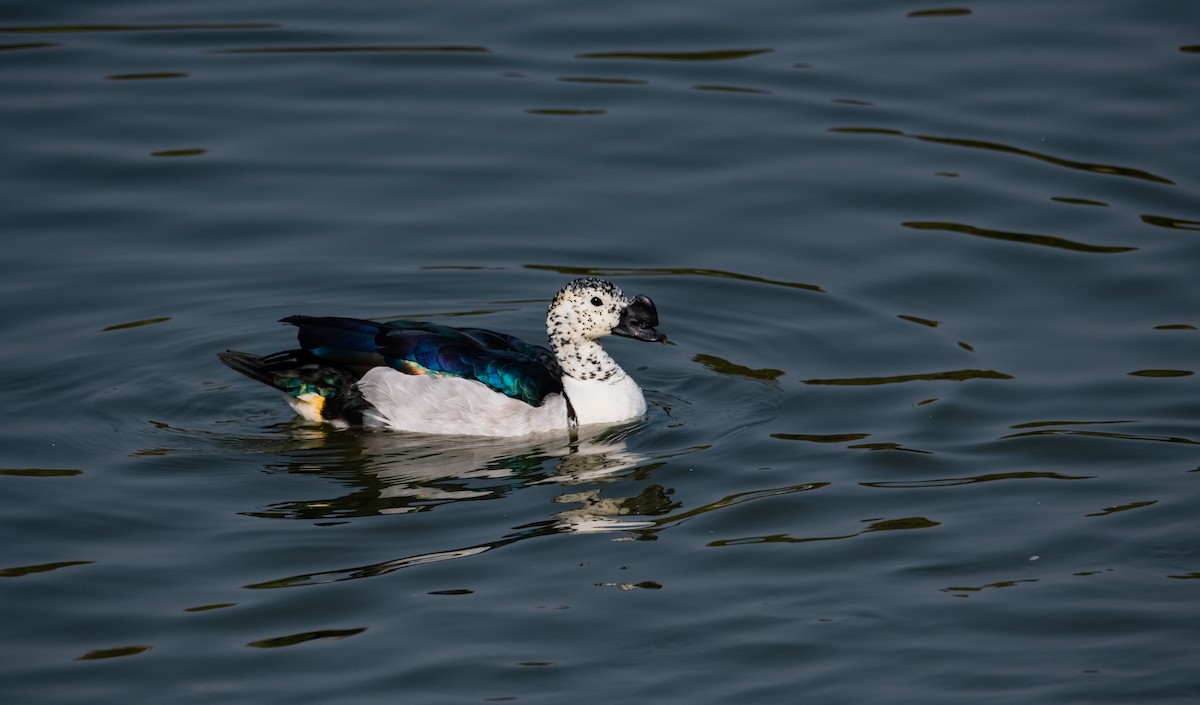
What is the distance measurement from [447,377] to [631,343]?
8.02 ft

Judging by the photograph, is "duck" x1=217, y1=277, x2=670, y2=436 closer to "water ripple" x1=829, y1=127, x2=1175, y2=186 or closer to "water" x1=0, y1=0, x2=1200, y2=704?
"water" x1=0, y1=0, x2=1200, y2=704

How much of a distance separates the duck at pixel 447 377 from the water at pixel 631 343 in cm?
29

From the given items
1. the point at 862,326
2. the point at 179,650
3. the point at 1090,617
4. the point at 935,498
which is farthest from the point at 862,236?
the point at 179,650

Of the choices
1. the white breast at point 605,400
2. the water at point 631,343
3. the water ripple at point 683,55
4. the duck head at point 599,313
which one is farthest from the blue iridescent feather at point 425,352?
the water ripple at point 683,55

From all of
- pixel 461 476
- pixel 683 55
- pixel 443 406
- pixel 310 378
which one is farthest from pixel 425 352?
pixel 683 55

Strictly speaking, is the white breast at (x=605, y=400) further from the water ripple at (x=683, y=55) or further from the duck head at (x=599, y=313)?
the water ripple at (x=683, y=55)

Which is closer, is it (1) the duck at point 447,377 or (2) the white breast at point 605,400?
(1) the duck at point 447,377

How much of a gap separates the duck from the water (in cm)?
29

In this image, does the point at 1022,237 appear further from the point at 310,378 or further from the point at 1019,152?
the point at 310,378

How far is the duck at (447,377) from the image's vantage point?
11.8 meters

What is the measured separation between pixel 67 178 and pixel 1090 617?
1062 centimetres

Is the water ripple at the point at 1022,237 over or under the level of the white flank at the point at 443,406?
over

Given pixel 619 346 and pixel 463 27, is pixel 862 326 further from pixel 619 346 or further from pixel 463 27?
pixel 463 27

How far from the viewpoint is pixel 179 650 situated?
342 inches
